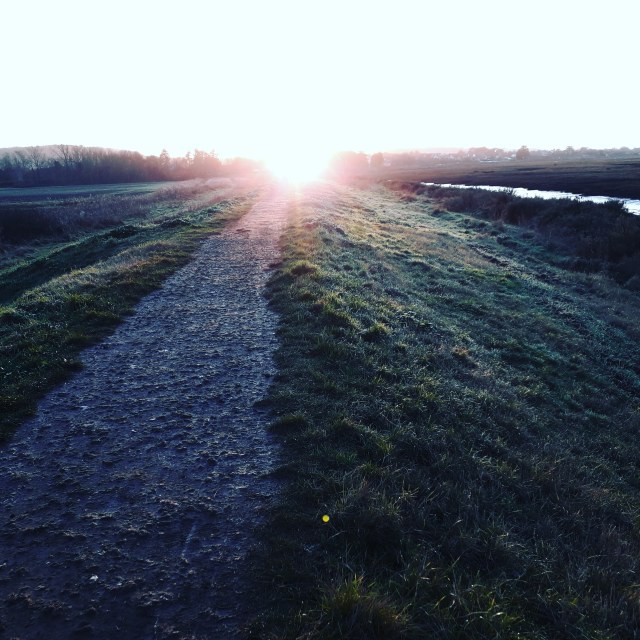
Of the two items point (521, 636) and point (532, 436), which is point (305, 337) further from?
point (521, 636)

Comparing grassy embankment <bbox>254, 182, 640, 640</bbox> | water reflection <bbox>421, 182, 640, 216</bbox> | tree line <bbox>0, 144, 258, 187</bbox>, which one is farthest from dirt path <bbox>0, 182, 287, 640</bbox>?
tree line <bbox>0, 144, 258, 187</bbox>

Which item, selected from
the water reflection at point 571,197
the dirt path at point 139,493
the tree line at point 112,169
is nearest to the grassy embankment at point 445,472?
the dirt path at point 139,493

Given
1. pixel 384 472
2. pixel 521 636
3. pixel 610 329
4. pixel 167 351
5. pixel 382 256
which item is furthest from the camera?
pixel 382 256

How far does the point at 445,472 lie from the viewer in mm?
5445

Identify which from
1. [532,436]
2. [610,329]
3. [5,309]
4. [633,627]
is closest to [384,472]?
[633,627]

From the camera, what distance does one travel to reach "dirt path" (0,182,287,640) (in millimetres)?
3494

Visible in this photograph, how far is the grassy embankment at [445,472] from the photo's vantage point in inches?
144

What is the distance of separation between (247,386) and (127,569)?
3.40 metres

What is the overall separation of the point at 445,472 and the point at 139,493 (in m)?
3.53

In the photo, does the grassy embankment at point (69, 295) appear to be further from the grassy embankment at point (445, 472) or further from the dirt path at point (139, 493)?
the grassy embankment at point (445, 472)

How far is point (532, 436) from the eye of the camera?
7.09 metres

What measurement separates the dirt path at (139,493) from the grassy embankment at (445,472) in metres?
0.47

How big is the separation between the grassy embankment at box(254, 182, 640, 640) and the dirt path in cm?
47

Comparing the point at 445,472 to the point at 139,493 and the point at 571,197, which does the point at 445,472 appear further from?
the point at 571,197
